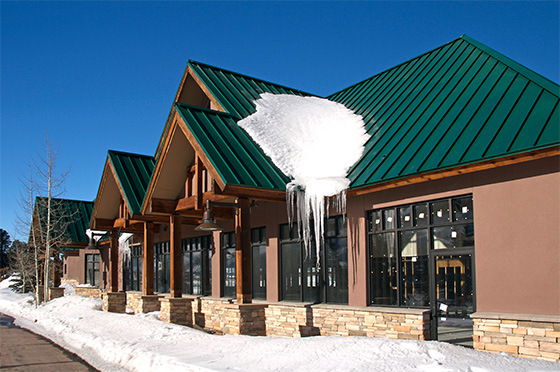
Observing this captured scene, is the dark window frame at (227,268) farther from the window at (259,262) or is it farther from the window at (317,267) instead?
the window at (317,267)

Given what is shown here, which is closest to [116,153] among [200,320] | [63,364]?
[200,320]

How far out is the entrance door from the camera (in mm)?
10750

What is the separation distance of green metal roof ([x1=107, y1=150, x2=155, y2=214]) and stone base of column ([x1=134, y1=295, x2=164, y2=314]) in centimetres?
305

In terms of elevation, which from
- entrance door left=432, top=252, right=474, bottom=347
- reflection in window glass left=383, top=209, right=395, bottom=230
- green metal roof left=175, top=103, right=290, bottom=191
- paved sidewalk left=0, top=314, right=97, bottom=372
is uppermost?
green metal roof left=175, top=103, right=290, bottom=191

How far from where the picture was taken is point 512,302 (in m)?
9.59

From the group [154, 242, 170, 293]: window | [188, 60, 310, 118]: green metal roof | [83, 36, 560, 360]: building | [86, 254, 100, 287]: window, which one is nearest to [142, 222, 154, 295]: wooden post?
[83, 36, 560, 360]: building

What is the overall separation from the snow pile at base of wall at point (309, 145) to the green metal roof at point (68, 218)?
16.9m

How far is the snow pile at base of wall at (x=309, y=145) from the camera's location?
13.0 m

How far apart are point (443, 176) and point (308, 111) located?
7.98 metres

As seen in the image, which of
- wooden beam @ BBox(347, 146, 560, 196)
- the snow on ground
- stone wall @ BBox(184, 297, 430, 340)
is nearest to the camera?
the snow on ground

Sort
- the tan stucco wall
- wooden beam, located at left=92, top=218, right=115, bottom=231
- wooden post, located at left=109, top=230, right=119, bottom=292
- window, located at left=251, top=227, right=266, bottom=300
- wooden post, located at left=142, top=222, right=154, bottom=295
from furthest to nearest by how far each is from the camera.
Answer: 1. wooden beam, located at left=92, top=218, right=115, bottom=231
2. wooden post, located at left=109, top=230, right=119, bottom=292
3. wooden post, located at left=142, top=222, right=154, bottom=295
4. window, located at left=251, top=227, right=266, bottom=300
5. the tan stucco wall

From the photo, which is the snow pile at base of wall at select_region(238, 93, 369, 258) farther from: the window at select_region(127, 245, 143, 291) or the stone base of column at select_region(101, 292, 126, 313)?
the window at select_region(127, 245, 143, 291)

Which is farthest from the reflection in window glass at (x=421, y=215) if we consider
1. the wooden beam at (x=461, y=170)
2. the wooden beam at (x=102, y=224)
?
the wooden beam at (x=102, y=224)

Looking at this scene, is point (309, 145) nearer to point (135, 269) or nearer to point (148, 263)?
point (148, 263)
